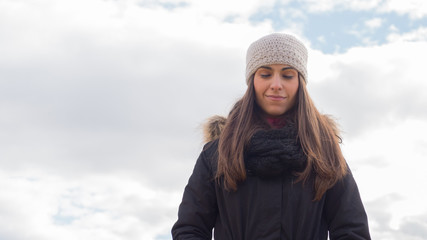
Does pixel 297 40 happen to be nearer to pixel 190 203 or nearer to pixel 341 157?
pixel 341 157

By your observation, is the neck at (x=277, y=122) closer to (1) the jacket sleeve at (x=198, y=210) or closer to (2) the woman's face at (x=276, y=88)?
(2) the woman's face at (x=276, y=88)

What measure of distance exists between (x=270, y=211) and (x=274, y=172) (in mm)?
248

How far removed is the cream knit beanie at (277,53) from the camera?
4.04 meters

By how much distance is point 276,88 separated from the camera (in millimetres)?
3975

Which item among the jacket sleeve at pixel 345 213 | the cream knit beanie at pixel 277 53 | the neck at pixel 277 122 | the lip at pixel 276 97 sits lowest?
the jacket sleeve at pixel 345 213

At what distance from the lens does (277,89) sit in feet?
13.1

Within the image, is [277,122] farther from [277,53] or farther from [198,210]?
[198,210]

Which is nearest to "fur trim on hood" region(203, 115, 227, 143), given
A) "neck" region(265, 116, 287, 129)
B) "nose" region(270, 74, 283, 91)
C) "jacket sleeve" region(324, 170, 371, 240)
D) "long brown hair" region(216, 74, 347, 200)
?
"long brown hair" region(216, 74, 347, 200)

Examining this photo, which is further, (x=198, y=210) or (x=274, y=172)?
(x=198, y=210)

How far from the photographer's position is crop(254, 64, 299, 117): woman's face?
4000 mm

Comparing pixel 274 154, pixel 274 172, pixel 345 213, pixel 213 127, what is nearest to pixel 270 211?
pixel 274 172

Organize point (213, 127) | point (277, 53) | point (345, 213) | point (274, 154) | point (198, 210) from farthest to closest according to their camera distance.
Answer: point (213, 127) < point (277, 53) < point (198, 210) < point (345, 213) < point (274, 154)

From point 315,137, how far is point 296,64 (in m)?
0.53

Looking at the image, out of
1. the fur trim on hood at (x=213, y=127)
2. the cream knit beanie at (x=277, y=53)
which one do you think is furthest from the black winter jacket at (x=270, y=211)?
the fur trim on hood at (x=213, y=127)
